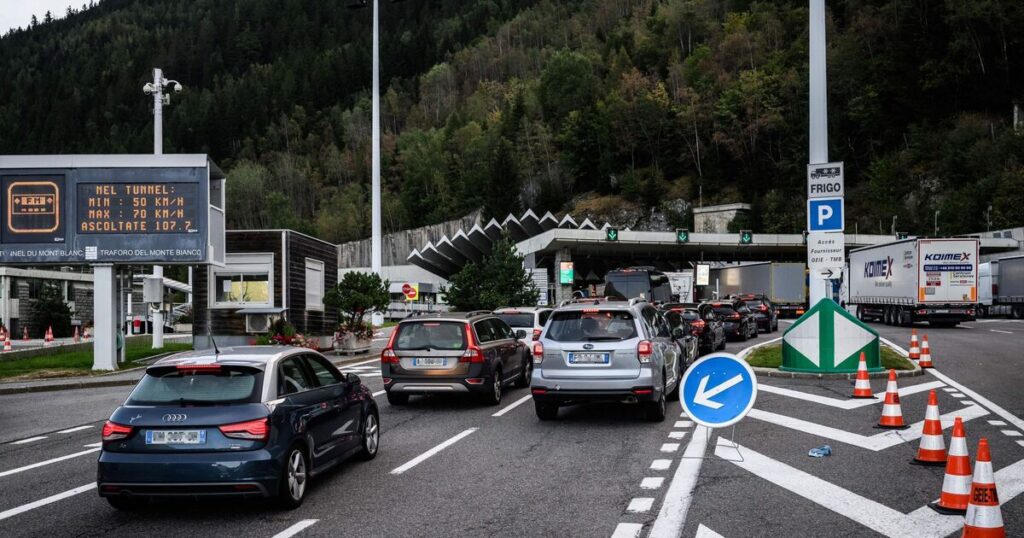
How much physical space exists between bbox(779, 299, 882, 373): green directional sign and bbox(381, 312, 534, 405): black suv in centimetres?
696

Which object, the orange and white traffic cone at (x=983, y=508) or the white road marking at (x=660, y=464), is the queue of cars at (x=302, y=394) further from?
the orange and white traffic cone at (x=983, y=508)

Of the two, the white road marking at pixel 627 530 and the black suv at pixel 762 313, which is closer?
the white road marking at pixel 627 530

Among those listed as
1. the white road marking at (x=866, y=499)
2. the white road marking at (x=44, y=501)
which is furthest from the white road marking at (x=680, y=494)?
the white road marking at (x=44, y=501)

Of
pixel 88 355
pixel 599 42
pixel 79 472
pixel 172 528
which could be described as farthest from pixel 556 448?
pixel 599 42

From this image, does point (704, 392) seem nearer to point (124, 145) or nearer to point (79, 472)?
point (79, 472)

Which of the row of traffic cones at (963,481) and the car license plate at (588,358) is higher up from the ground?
the car license plate at (588,358)

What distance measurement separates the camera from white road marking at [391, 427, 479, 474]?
9270 millimetres

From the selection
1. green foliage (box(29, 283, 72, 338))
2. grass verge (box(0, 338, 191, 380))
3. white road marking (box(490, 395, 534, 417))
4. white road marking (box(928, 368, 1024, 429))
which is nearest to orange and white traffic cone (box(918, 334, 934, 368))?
white road marking (box(928, 368, 1024, 429))

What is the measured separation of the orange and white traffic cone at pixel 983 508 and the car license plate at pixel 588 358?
257 inches

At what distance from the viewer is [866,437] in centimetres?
1073

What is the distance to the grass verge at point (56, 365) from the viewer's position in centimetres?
2302

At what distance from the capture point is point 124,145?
6407 inches

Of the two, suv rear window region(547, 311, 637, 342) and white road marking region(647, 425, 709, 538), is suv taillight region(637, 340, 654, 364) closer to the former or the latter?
suv rear window region(547, 311, 637, 342)

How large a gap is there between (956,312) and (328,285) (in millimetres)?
26279
